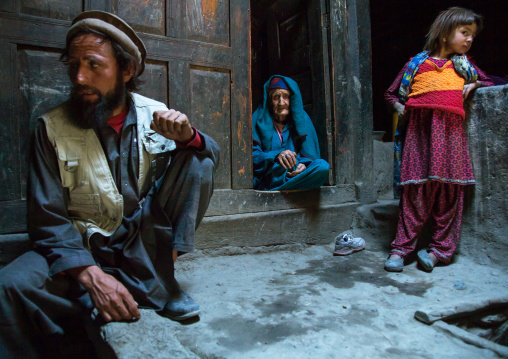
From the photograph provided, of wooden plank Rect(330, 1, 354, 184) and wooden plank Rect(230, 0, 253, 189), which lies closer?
wooden plank Rect(230, 0, 253, 189)

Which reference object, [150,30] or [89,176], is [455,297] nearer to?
[89,176]

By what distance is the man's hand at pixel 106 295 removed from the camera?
1.38m

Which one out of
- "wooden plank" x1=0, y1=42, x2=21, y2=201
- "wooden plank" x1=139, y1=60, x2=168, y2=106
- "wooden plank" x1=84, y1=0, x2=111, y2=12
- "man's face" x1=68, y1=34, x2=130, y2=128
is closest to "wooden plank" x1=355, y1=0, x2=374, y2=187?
"wooden plank" x1=139, y1=60, x2=168, y2=106

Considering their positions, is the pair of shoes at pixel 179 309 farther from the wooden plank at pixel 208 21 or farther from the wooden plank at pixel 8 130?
the wooden plank at pixel 208 21

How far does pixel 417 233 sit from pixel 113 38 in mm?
2414

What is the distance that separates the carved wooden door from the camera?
2002 millimetres

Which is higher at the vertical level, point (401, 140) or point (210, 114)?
point (210, 114)

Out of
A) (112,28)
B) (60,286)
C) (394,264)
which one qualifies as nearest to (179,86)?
(112,28)

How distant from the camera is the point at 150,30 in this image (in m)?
2.45

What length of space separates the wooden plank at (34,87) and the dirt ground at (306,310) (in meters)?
1.26

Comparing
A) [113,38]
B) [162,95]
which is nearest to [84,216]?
[113,38]

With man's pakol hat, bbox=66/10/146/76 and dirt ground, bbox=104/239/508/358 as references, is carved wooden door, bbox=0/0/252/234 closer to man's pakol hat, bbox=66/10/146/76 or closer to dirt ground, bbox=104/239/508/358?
man's pakol hat, bbox=66/10/146/76

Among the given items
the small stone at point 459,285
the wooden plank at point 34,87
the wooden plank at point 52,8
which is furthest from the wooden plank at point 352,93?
the wooden plank at point 34,87

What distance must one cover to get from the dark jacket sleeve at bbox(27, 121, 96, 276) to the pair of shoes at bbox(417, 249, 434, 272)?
84.3 inches
